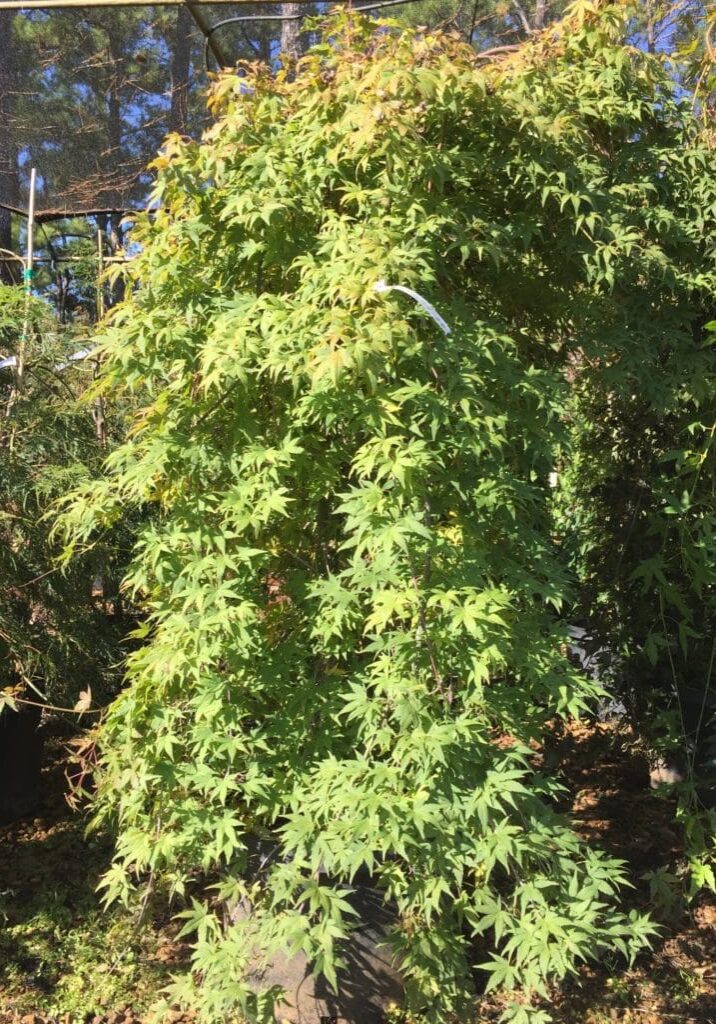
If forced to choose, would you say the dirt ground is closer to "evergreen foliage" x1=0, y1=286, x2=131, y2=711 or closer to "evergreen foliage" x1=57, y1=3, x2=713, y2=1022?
"evergreen foliage" x1=57, y1=3, x2=713, y2=1022

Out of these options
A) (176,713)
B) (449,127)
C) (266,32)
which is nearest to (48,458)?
(176,713)

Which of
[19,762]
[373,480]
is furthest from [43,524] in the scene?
[373,480]

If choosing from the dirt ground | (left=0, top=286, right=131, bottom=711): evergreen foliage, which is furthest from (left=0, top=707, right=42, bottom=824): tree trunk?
(left=0, top=286, right=131, bottom=711): evergreen foliage

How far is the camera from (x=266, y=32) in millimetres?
10953

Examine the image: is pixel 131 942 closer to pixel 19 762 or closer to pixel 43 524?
pixel 19 762

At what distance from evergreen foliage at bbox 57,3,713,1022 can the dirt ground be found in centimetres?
49

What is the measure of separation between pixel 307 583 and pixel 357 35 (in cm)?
144

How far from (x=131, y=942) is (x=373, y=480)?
1.76 meters

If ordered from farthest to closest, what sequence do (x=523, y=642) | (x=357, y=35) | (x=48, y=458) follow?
1. (x=48, y=458)
2. (x=357, y=35)
3. (x=523, y=642)

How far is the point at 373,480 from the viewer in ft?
6.97

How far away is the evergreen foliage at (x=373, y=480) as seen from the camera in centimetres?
189

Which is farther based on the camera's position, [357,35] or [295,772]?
[357,35]

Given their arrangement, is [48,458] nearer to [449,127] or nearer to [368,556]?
[368,556]

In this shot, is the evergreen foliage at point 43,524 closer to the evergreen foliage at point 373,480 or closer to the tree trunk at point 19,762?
the tree trunk at point 19,762
